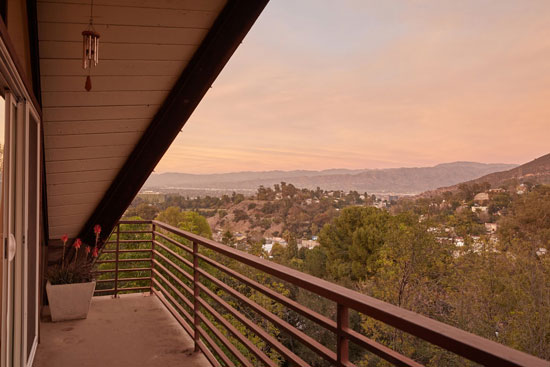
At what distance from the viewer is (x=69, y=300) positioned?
387 cm

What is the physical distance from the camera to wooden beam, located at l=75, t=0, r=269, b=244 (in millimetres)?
2512

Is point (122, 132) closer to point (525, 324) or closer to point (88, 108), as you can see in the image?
point (88, 108)

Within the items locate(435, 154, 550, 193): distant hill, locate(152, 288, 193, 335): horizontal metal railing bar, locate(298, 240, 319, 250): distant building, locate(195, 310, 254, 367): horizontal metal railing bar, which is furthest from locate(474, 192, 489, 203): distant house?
locate(195, 310, 254, 367): horizontal metal railing bar

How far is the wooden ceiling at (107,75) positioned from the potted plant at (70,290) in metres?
0.77

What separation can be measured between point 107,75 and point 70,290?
215 centimetres

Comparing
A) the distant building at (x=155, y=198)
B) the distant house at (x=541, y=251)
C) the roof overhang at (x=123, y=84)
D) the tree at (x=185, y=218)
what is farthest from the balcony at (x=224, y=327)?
the tree at (x=185, y=218)

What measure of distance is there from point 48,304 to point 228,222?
2810 centimetres

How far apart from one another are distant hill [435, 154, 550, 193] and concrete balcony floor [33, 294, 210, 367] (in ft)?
82.8

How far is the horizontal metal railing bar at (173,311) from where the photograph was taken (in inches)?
134

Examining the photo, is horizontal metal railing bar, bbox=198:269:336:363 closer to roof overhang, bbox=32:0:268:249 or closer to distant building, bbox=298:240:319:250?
roof overhang, bbox=32:0:268:249

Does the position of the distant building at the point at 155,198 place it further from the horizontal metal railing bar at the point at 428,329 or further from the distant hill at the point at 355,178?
the horizontal metal railing bar at the point at 428,329

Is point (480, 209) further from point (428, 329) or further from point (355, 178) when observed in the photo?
point (428, 329)

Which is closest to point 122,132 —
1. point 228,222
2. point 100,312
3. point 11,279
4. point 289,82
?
point 11,279

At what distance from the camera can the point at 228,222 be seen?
32062mm
